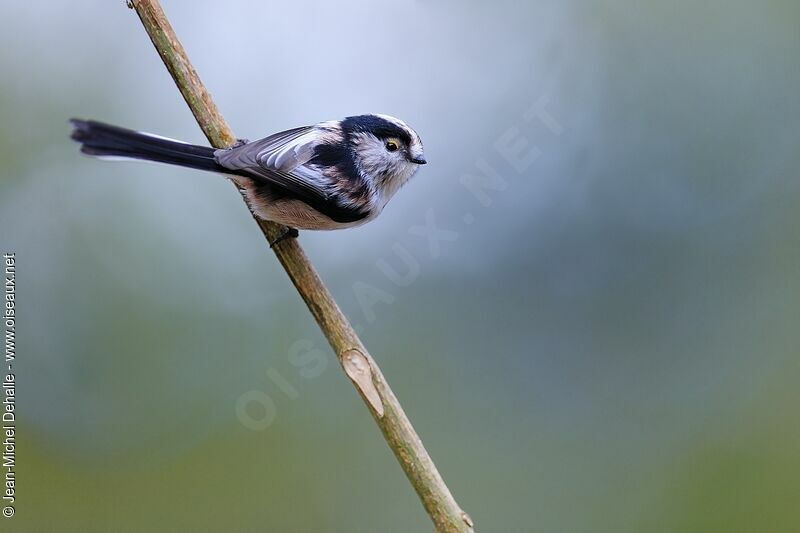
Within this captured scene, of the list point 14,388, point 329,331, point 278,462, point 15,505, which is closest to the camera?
point 329,331

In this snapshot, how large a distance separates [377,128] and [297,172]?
0.28 meters

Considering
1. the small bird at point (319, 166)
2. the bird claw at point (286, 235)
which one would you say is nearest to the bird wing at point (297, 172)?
the small bird at point (319, 166)

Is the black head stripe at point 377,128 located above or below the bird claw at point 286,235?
above

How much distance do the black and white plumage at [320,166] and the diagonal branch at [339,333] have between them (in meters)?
0.08

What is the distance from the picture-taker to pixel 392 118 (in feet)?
7.04

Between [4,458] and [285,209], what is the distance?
156cm

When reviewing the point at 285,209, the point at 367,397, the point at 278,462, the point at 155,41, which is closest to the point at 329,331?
the point at 367,397

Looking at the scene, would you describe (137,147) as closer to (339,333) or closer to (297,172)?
(297,172)

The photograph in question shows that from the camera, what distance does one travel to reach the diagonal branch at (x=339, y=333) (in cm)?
160

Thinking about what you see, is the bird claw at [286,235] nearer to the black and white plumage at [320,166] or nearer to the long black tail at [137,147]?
the black and white plumage at [320,166]

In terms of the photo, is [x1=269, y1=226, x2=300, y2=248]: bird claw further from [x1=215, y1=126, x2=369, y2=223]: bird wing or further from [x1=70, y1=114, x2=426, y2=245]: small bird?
[x1=215, y1=126, x2=369, y2=223]: bird wing

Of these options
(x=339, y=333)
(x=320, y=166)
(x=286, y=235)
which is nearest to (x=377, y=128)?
(x=320, y=166)

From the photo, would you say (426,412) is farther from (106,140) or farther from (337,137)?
(106,140)

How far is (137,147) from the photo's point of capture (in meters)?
1.72
